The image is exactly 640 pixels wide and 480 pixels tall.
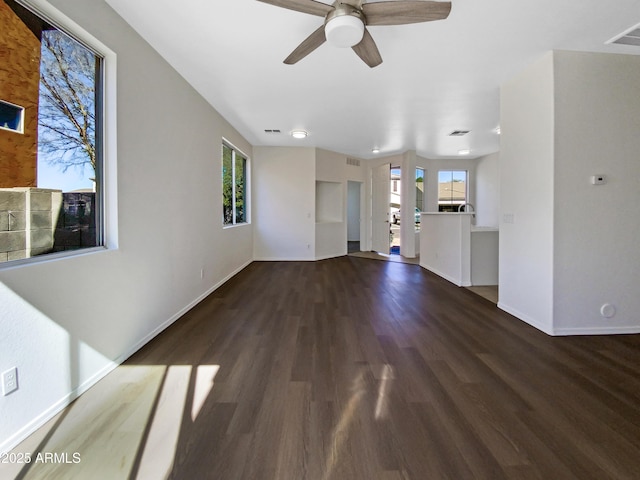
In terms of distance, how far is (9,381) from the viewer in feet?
4.38

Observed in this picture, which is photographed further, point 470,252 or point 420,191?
point 420,191

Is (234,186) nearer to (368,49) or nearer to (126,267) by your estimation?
(126,267)

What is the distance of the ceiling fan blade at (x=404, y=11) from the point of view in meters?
1.68

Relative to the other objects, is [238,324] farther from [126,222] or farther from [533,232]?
[533,232]

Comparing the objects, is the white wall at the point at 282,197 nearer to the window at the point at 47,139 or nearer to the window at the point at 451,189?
the window at the point at 451,189

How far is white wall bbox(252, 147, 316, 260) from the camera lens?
20.8ft

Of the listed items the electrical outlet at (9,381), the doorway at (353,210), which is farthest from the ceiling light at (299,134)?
the doorway at (353,210)

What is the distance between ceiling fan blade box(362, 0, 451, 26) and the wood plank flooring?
2.37 metres

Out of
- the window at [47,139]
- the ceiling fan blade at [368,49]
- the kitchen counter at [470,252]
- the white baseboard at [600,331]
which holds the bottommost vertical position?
the white baseboard at [600,331]

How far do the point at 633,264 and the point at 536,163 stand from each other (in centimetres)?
127

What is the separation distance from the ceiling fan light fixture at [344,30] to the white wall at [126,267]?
159 centimetres

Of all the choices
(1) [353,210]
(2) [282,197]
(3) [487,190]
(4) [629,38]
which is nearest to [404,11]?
(4) [629,38]

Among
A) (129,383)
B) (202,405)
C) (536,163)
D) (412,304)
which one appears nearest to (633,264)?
(536,163)

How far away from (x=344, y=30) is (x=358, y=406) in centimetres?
234
